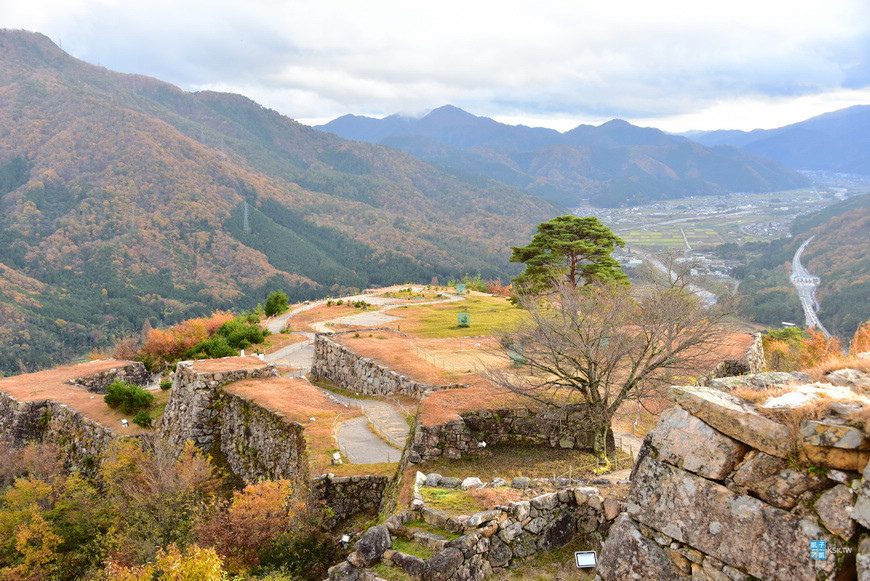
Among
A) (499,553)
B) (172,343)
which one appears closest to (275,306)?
(172,343)

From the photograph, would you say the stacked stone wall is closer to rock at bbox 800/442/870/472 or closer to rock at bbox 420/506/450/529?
rock at bbox 420/506/450/529

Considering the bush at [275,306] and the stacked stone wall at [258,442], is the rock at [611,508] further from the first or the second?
the bush at [275,306]

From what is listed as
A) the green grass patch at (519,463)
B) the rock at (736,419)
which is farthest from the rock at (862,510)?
the green grass patch at (519,463)

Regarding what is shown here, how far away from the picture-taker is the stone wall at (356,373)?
2335 centimetres

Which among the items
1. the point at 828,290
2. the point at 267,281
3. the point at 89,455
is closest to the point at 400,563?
the point at 89,455

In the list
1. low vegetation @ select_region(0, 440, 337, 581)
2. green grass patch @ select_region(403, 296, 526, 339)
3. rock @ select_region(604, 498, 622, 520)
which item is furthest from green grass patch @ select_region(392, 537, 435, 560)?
green grass patch @ select_region(403, 296, 526, 339)

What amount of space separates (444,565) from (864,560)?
6.35 metres

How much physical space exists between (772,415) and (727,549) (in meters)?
1.64

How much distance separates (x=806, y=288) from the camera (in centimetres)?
11362

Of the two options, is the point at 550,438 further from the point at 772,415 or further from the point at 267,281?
the point at 267,281

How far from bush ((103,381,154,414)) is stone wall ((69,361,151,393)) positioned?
621 cm

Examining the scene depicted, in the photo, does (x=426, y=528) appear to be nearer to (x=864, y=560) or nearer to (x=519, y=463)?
(x=519, y=463)

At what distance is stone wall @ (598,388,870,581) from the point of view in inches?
207

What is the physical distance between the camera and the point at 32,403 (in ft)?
99.2
